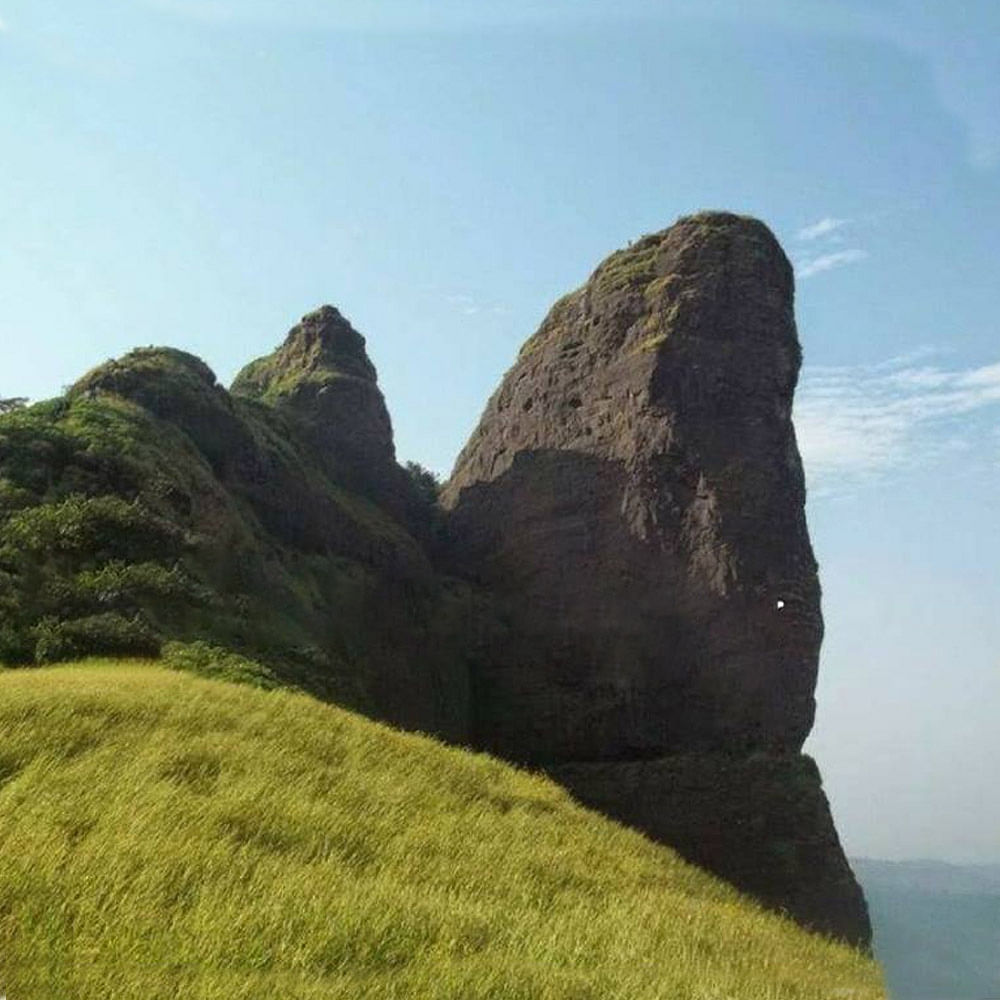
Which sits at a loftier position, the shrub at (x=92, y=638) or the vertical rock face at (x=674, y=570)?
the vertical rock face at (x=674, y=570)

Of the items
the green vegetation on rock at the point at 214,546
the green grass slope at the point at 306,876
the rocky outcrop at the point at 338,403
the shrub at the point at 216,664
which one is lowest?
the green grass slope at the point at 306,876

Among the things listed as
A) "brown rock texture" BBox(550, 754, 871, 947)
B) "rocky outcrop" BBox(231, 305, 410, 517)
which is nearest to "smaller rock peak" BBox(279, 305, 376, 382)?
"rocky outcrop" BBox(231, 305, 410, 517)

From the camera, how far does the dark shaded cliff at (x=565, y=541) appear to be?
28.7 m

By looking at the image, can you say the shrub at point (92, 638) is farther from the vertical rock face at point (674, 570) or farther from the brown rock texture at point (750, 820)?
the vertical rock face at point (674, 570)

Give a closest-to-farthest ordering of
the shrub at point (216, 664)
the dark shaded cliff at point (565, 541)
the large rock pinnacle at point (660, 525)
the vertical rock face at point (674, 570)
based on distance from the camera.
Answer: the shrub at point (216, 664) → the dark shaded cliff at point (565, 541) → the vertical rock face at point (674, 570) → the large rock pinnacle at point (660, 525)

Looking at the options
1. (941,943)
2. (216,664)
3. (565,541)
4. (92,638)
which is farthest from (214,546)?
(941,943)

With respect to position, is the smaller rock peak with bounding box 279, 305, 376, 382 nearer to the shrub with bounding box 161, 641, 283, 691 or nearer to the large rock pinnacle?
the large rock pinnacle

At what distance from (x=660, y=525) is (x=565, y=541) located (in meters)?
3.29

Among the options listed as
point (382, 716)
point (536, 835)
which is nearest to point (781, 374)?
point (382, 716)

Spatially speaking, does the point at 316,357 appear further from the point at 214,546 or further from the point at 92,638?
the point at 92,638

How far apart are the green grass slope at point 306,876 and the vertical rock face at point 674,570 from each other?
44.3 feet

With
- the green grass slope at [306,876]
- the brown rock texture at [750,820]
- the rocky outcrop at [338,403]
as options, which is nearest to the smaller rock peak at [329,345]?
the rocky outcrop at [338,403]

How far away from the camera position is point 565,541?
126 feet

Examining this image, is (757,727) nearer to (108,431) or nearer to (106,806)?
(108,431)
